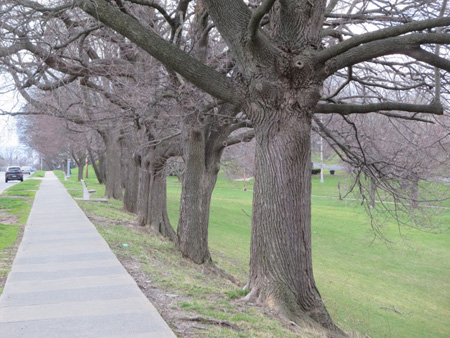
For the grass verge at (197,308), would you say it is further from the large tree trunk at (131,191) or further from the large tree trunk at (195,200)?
the large tree trunk at (131,191)

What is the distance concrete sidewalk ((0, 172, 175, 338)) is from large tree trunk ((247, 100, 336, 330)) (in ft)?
5.91

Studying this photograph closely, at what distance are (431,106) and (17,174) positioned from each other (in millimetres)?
48850

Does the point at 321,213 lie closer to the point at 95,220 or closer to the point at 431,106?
the point at 95,220

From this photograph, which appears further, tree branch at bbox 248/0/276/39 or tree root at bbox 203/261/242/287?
tree root at bbox 203/261/242/287

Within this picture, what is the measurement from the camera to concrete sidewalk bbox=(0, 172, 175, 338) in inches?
199

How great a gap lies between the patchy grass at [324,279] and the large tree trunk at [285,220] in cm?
55

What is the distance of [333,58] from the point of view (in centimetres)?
698

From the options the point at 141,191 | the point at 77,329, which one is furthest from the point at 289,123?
the point at 141,191

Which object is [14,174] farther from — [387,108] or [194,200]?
[387,108]

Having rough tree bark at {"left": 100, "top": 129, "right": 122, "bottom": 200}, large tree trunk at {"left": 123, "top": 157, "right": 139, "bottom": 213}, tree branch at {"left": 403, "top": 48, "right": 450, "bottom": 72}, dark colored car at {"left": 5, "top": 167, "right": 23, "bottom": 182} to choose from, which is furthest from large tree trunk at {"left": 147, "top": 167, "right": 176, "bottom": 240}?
dark colored car at {"left": 5, "top": 167, "right": 23, "bottom": 182}

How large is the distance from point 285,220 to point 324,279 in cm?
987

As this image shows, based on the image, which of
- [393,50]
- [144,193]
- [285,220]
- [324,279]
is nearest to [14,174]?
[144,193]

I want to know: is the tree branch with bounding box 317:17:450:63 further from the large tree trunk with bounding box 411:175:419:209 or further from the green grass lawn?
the green grass lawn

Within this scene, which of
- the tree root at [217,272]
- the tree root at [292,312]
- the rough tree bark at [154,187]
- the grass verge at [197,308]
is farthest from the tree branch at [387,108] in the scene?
the rough tree bark at [154,187]
